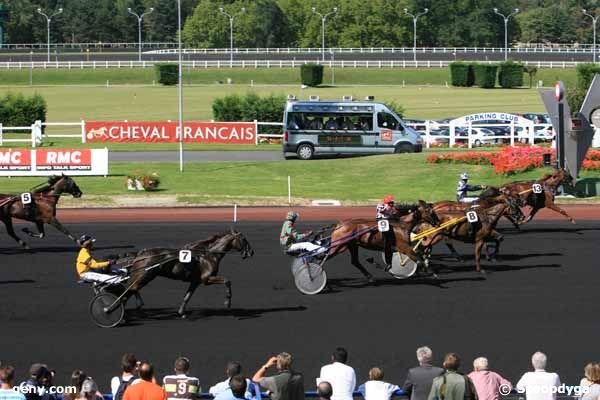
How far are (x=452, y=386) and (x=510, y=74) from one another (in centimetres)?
9347

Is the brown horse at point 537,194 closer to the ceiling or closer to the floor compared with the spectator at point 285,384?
closer to the ceiling

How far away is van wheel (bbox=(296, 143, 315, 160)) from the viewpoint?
44625 millimetres

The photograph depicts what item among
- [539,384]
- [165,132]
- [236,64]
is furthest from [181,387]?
[236,64]

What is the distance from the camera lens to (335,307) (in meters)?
18.5

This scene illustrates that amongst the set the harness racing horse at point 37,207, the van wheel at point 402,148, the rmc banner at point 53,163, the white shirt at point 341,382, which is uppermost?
the van wheel at point 402,148

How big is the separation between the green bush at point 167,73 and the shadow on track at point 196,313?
89732 mm

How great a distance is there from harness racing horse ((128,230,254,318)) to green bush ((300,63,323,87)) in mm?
86080

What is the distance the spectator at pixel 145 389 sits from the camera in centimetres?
996

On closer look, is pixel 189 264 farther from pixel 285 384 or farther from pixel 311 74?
pixel 311 74

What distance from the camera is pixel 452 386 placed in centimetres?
989

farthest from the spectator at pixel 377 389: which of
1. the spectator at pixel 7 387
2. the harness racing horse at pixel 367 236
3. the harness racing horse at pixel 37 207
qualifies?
the harness racing horse at pixel 37 207

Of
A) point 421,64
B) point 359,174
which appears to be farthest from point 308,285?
point 421,64

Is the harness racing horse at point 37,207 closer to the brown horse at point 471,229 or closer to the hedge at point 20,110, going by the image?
the brown horse at point 471,229

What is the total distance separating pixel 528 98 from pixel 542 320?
75.5 m
